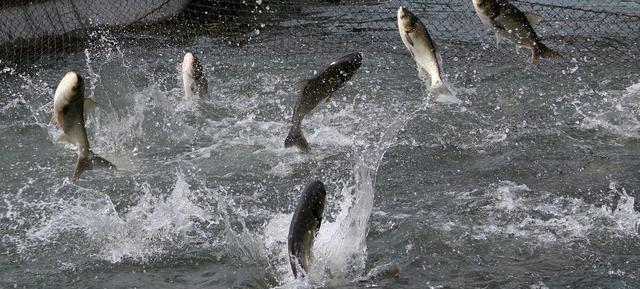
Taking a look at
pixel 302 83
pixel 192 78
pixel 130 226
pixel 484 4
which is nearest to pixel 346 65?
pixel 302 83

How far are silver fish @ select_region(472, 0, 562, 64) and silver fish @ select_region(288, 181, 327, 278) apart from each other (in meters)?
Result: 3.13

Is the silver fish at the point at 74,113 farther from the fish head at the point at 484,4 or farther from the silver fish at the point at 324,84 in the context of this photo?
the fish head at the point at 484,4

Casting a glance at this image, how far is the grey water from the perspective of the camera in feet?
16.1

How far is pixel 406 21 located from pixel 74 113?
2462 mm

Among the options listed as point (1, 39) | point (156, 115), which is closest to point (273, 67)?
point (156, 115)

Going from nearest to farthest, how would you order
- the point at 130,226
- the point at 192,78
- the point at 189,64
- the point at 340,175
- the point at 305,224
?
the point at 305,224
the point at 130,226
the point at 340,175
the point at 189,64
the point at 192,78

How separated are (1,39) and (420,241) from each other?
672 cm

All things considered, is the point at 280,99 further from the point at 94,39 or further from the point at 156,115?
the point at 94,39

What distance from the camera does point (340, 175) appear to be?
21.2 feet

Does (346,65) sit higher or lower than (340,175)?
higher

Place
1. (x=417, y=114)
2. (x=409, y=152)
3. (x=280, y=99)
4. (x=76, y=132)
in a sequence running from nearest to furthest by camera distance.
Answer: (x=76, y=132) < (x=409, y=152) < (x=417, y=114) < (x=280, y=99)

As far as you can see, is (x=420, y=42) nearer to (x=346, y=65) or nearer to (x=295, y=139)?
(x=346, y=65)

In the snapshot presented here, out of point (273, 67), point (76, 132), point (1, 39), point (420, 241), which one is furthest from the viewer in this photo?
point (1, 39)

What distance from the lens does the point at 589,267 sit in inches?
189
